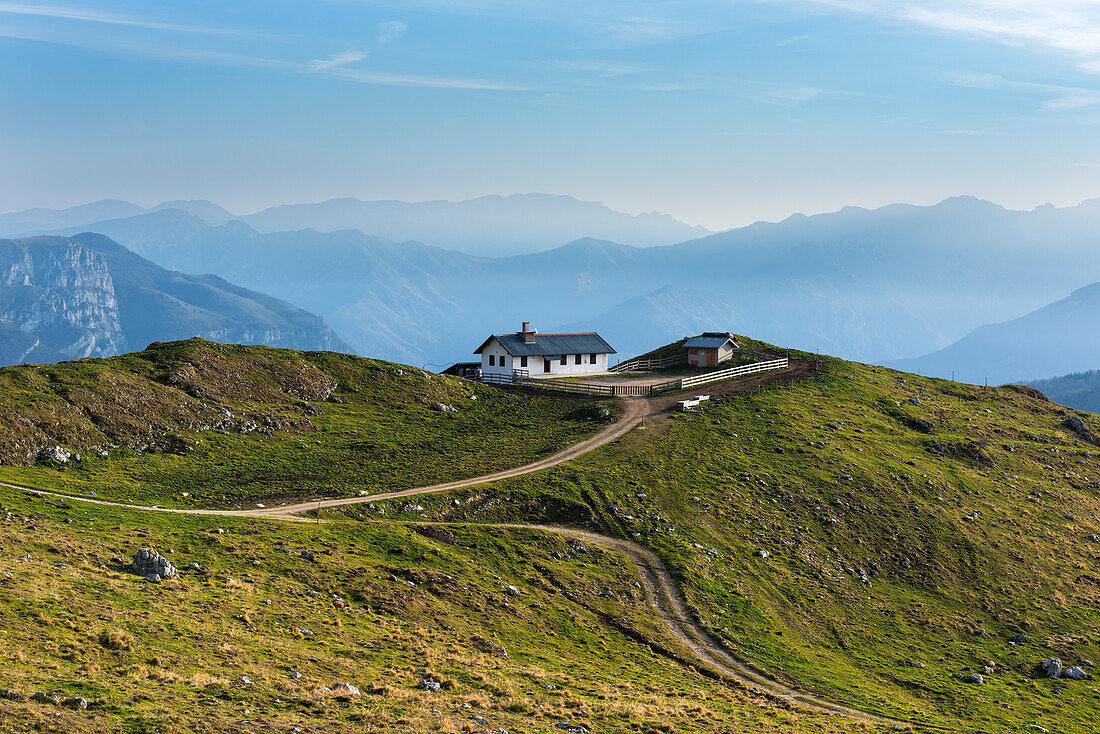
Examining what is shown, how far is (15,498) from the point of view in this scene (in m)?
47.6

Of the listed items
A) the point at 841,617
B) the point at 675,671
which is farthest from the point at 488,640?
the point at 841,617

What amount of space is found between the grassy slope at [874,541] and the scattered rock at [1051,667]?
0.84m

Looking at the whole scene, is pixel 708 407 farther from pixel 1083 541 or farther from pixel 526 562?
pixel 526 562

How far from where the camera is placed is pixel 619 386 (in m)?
101

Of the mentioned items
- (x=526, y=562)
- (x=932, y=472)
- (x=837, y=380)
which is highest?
(x=837, y=380)

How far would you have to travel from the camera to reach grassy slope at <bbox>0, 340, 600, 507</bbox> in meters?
58.9

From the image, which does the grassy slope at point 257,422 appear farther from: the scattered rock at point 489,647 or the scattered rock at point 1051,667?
the scattered rock at point 1051,667

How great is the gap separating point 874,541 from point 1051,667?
15.6m

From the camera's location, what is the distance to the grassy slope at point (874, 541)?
49.6 m

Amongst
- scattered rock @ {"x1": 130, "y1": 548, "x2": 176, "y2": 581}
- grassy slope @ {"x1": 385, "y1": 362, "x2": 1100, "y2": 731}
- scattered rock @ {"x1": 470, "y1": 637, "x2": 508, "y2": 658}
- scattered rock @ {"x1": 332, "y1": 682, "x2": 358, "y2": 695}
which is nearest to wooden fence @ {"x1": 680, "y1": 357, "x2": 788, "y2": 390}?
grassy slope @ {"x1": 385, "y1": 362, "x2": 1100, "y2": 731}

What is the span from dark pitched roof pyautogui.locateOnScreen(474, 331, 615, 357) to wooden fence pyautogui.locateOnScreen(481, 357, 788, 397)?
341 centimetres

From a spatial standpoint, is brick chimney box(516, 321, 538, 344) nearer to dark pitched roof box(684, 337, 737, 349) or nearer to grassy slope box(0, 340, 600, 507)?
grassy slope box(0, 340, 600, 507)

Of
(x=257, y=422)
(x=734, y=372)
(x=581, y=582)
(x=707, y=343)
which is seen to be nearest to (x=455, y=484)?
(x=581, y=582)

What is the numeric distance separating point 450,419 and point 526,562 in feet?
118
